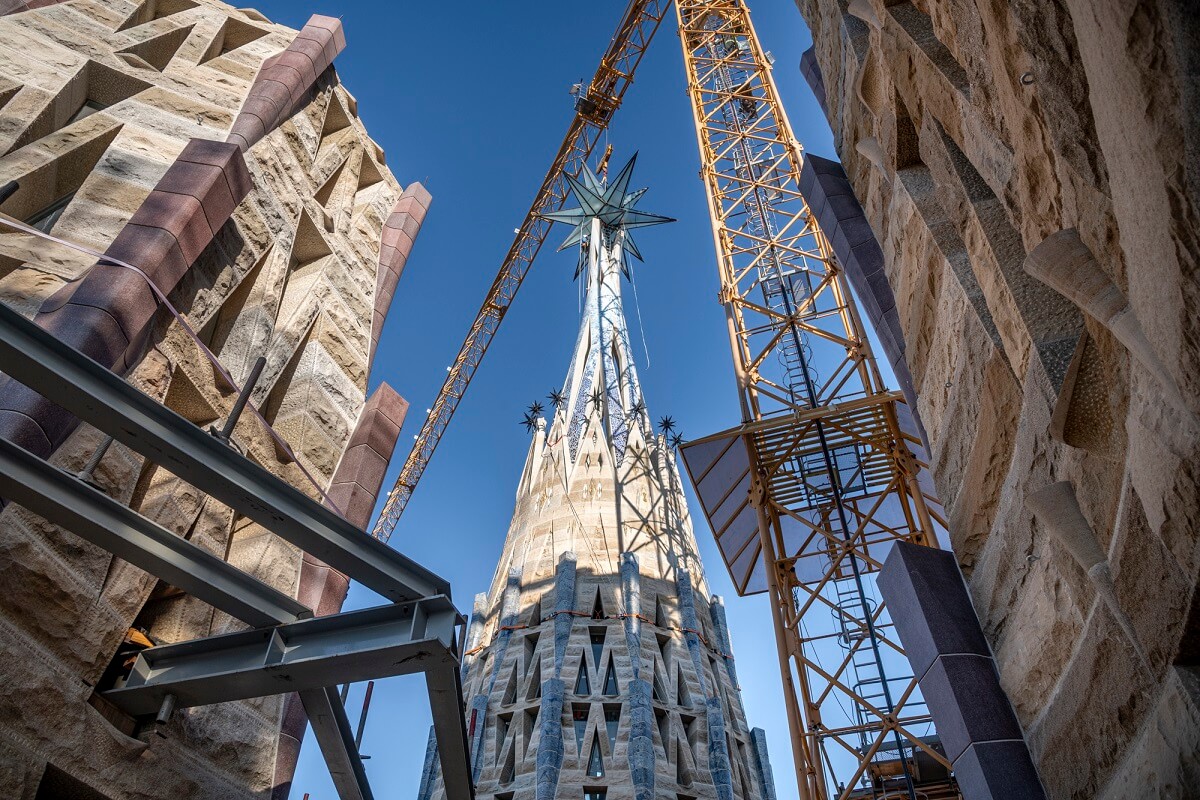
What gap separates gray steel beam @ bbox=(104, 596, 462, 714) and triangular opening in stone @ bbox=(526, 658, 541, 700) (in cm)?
1965

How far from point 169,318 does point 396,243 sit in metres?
5.50

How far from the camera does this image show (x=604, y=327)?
39.7m

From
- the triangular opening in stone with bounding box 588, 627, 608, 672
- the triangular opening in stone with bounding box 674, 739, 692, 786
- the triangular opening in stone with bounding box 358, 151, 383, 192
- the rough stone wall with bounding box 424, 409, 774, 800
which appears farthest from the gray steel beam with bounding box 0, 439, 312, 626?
the triangular opening in stone with bounding box 588, 627, 608, 672

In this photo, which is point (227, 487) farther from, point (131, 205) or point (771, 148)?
point (771, 148)

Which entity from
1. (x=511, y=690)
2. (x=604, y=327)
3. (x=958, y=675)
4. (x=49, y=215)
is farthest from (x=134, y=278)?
(x=604, y=327)

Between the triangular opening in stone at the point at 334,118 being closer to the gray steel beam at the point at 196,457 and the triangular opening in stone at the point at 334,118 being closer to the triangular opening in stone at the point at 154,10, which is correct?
the triangular opening in stone at the point at 154,10

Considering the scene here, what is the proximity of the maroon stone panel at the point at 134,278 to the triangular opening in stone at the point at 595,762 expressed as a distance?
18706mm

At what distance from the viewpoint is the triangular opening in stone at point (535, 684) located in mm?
24641

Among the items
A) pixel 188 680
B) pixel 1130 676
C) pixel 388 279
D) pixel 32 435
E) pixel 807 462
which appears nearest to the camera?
pixel 1130 676

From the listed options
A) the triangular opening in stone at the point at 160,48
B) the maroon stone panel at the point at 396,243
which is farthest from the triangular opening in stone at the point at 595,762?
the triangular opening in stone at the point at 160,48

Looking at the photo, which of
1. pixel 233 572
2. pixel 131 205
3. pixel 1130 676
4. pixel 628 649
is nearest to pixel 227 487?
pixel 233 572

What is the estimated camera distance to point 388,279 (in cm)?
1198

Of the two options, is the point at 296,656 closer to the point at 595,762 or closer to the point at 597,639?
the point at 595,762

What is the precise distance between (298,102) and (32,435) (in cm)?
713
